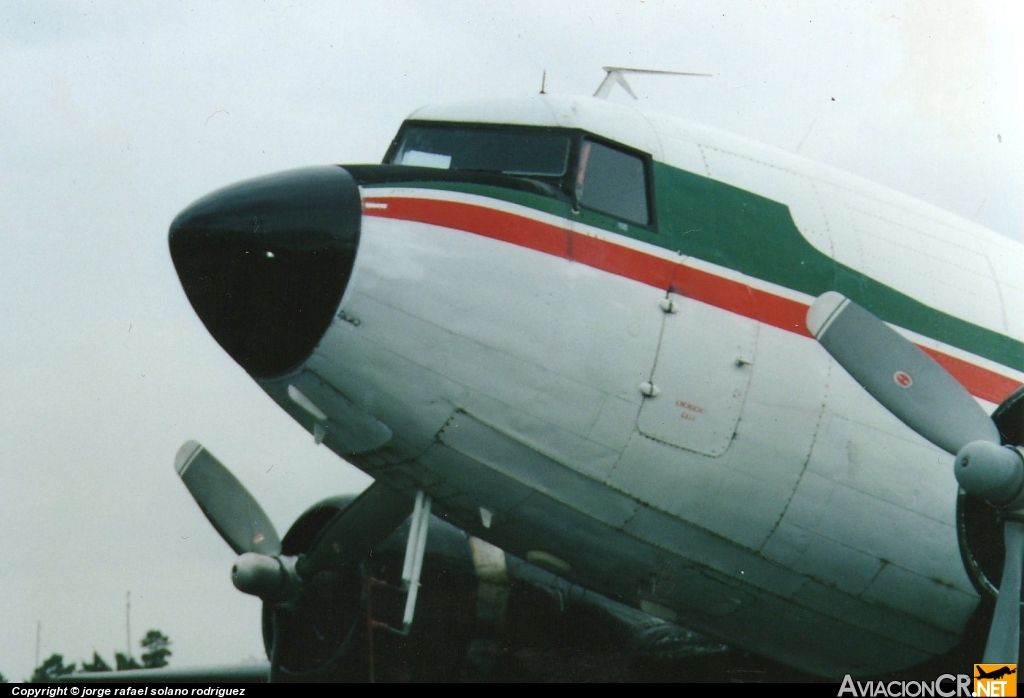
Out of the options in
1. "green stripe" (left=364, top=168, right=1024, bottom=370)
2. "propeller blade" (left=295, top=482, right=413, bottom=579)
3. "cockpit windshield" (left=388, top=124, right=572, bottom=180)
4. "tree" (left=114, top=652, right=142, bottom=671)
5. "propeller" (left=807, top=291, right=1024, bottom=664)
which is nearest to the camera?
"propeller" (left=807, top=291, right=1024, bottom=664)

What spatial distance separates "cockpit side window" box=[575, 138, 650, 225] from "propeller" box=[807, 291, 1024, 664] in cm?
145

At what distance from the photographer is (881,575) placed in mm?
8164

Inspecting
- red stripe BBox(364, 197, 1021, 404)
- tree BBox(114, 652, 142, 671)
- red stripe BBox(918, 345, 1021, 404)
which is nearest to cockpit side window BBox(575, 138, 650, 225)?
red stripe BBox(364, 197, 1021, 404)

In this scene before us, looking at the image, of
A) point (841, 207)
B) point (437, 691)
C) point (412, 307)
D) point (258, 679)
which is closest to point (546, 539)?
point (412, 307)

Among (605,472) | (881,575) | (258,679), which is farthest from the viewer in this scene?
(258,679)

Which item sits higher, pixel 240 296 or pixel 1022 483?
pixel 240 296

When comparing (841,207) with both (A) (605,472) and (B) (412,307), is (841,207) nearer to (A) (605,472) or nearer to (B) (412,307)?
(A) (605,472)

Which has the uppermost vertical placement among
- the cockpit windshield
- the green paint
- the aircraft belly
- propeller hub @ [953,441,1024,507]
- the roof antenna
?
the roof antenna

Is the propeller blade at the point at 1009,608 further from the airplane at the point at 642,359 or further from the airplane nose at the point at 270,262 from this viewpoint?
the airplane nose at the point at 270,262

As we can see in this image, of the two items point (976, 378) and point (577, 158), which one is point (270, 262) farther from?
point (976, 378)

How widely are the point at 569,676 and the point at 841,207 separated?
18.3 ft

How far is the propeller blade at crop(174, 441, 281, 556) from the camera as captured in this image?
11.5 meters

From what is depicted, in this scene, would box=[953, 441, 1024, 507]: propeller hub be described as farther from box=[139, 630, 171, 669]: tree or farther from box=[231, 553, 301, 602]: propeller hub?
box=[139, 630, 171, 669]: tree

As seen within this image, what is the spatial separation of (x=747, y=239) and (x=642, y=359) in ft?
4.68
